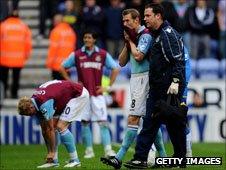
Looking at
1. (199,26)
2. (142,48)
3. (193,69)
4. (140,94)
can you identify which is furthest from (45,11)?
(142,48)

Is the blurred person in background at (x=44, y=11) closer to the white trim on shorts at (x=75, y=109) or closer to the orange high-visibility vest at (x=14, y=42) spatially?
the orange high-visibility vest at (x=14, y=42)

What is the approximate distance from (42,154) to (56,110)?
409cm

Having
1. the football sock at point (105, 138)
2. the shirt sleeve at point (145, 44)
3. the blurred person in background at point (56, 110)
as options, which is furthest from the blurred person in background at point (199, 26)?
the shirt sleeve at point (145, 44)

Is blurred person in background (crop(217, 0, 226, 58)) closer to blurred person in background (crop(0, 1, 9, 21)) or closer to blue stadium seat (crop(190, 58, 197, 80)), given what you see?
blue stadium seat (crop(190, 58, 197, 80))

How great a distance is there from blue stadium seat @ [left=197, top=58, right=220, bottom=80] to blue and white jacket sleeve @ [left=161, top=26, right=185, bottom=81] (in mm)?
10360

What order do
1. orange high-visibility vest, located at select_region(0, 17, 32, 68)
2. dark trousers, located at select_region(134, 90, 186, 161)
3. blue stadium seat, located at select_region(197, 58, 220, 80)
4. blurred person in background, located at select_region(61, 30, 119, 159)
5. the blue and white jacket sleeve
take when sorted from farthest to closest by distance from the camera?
blue stadium seat, located at select_region(197, 58, 220, 80) < orange high-visibility vest, located at select_region(0, 17, 32, 68) < blurred person in background, located at select_region(61, 30, 119, 159) < dark trousers, located at select_region(134, 90, 186, 161) < the blue and white jacket sleeve

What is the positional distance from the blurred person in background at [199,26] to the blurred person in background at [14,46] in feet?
13.9

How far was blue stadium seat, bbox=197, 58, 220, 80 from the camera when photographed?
2331cm

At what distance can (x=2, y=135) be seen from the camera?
73.2ft

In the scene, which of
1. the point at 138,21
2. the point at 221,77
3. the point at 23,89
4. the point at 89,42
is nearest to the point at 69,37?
the point at 23,89

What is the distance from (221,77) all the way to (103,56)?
6.30m

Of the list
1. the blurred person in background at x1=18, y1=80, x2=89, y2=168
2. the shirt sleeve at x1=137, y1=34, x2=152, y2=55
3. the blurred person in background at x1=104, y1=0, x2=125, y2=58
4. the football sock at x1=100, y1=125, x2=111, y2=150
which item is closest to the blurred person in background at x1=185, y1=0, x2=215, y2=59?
the blurred person in background at x1=104, y1=0, x2=125, y2=58

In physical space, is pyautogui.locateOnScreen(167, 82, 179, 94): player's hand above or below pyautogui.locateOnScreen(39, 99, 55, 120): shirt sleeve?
above

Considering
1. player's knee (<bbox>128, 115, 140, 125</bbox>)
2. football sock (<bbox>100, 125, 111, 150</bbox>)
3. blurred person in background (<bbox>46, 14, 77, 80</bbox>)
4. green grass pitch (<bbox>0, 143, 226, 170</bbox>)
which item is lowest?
green grass pitch (<bbox>0, 143, 226, 170</bbox>)
